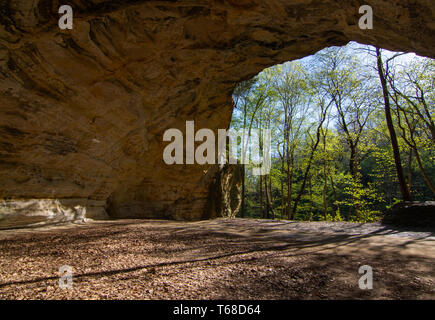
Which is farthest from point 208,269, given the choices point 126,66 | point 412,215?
point 412,215

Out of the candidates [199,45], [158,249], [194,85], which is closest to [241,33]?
[199,45]

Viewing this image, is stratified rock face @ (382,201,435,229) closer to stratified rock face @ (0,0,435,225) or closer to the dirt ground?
the dirt ground

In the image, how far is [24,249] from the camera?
3.28m

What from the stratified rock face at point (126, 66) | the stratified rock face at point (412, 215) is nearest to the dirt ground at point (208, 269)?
the stratified rock face at point (126, 66)

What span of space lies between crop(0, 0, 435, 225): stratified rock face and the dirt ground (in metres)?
2.78

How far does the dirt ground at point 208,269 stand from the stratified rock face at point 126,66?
9.12 ft

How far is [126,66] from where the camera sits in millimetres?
7039

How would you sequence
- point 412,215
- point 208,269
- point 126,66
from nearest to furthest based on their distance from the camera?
point 208,269 → point 412,215 → point 126,66

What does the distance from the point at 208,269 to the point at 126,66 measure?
21.7 feet

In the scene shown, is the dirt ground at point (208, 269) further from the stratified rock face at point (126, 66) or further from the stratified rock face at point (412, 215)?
the stratified rock face at point (412, 215)

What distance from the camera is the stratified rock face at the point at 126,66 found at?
510 centimetres

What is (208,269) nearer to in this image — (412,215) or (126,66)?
(126,66)

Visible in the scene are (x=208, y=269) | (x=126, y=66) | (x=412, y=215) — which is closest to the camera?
(x=208, y=269)

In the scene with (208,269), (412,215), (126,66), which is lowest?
(412,215)
